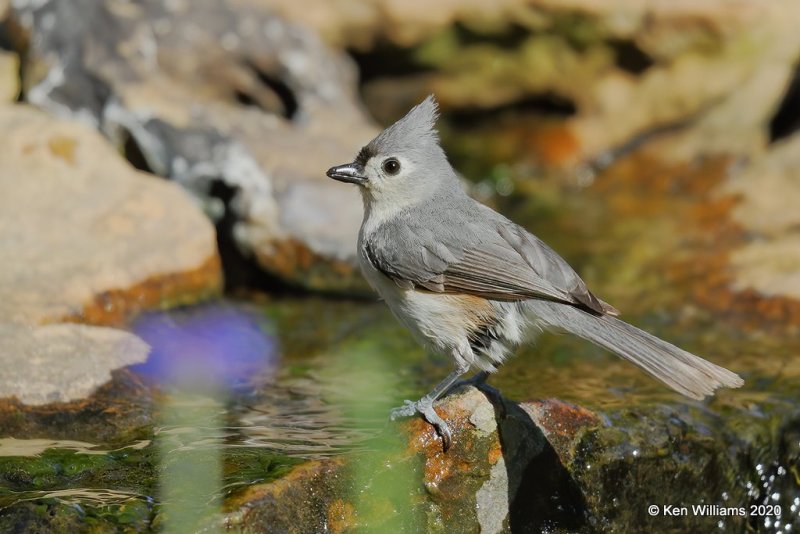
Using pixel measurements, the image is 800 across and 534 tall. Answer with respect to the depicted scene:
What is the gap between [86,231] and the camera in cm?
562

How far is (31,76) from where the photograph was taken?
6.88 meters

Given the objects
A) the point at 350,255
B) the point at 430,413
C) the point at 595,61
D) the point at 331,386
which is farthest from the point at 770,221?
the point at 430,413

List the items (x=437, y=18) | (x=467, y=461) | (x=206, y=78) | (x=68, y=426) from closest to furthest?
(x=467, y=461) → (x=68, y=426) → (x=206, y=78) → (x=437, y=18)

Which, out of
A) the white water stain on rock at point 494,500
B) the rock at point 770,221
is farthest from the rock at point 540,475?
the rock at point 770,221

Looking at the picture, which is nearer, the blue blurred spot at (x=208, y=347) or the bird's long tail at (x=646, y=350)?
the bird's long tail at (x=646, y=350)

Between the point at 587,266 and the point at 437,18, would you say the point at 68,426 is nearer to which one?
the point at 587,266

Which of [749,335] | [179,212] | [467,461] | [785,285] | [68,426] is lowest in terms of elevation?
[68,426]

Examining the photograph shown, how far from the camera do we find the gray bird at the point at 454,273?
4016mm

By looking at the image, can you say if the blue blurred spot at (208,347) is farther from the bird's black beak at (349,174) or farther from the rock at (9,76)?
the rock at (9,76)

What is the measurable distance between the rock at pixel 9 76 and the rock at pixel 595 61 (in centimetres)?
207

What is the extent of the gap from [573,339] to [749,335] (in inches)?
37.2

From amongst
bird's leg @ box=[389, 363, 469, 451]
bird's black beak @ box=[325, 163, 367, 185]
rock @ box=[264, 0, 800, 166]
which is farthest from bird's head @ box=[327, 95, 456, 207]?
rock @ box=[264, 0, 800, 166]

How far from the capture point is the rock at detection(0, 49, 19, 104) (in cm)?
711

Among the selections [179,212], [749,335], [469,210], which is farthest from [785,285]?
[179,212]
